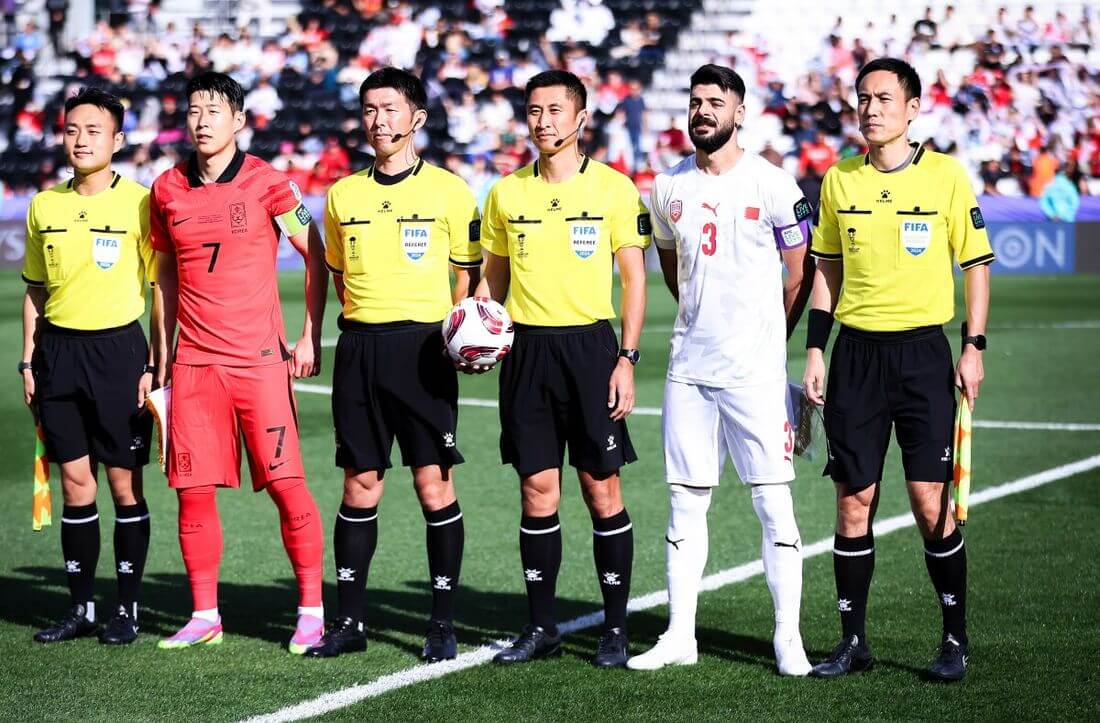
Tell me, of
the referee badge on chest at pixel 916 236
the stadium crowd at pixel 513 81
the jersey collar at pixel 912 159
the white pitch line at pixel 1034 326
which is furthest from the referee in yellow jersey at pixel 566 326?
the stadium crowd at pixel 513 81

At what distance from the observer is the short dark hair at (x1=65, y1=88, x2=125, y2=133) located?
609 cm

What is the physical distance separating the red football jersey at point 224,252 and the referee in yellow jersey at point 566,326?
2.81 ft

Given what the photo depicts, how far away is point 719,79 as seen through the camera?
5.39 meters

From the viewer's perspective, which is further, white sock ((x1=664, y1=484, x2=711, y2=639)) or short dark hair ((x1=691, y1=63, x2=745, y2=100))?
white sock ((x1=664, y1=484, x2=711, y2=639))

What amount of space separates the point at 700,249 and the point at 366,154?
2143 cm

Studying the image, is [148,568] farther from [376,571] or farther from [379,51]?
[379,51]

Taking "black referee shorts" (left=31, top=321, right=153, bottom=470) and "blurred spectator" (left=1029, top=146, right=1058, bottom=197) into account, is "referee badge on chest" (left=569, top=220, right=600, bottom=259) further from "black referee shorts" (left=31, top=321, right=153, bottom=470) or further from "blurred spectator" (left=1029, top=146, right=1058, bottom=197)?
"blurred spectator" (left=1029, top=146, right=1058, bottom=197)

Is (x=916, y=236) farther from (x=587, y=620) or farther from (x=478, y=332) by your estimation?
(x=587, y=620)

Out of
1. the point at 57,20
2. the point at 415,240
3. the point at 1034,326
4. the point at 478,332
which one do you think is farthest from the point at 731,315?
the point at 57,20

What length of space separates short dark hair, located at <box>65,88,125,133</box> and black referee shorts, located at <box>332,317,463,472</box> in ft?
4.21

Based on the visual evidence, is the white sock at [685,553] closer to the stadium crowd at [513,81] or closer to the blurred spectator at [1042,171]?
the stadium crowd at [513,81]

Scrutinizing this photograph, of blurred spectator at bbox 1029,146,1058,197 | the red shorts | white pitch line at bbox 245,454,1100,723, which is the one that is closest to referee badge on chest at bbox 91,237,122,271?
the red shorts

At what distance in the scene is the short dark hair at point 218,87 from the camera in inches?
228

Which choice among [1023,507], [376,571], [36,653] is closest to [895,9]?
[1023,507]
